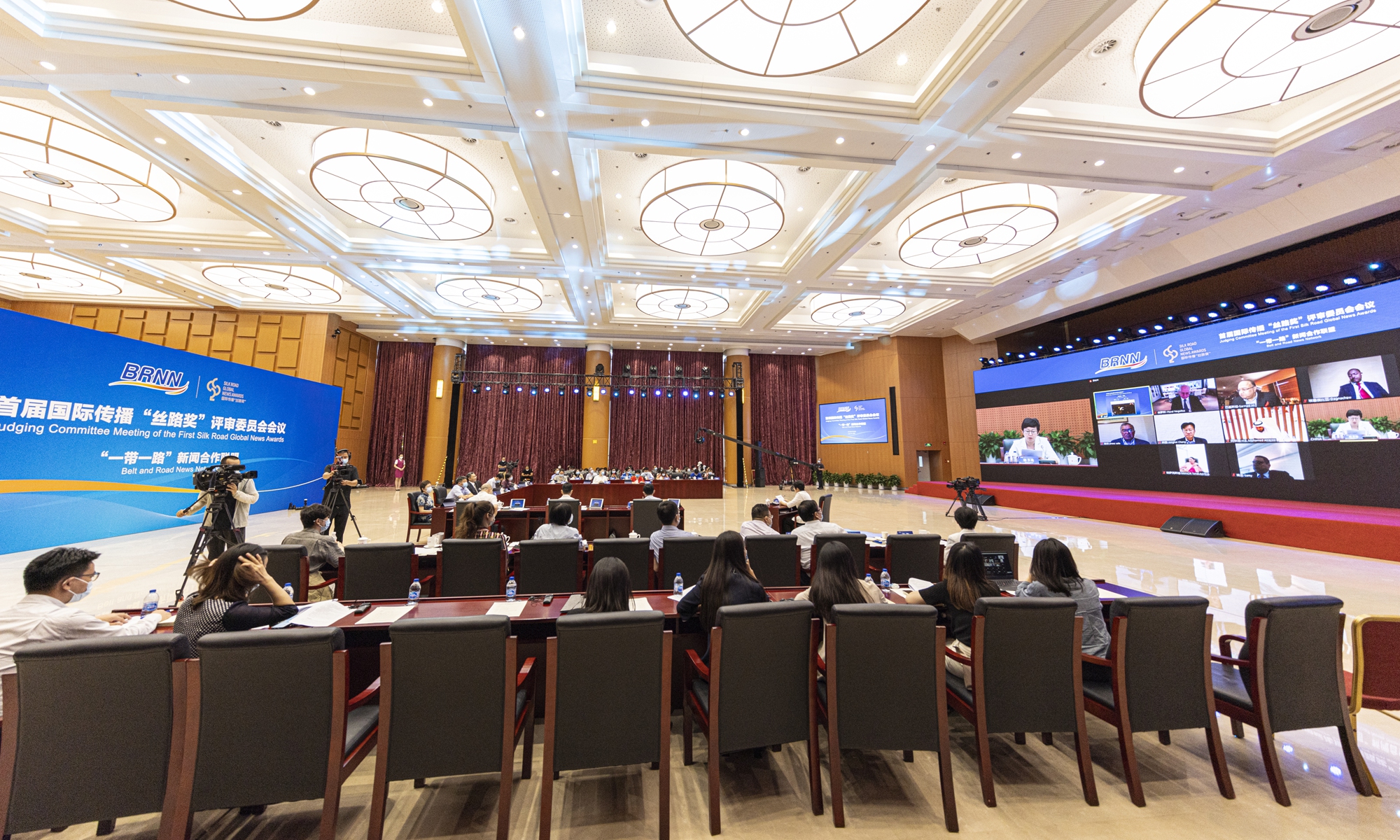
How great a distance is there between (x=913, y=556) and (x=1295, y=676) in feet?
6.35

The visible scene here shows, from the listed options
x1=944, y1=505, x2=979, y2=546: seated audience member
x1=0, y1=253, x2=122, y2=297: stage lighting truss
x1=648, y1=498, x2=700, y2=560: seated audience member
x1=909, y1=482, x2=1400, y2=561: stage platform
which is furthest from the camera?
x1=0, y1=253, x2=122, y2=297: stage lighting truss

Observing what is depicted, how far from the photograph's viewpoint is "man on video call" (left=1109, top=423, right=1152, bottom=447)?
962 cm

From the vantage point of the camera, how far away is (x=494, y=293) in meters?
11.6

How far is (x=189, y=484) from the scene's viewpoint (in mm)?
7793

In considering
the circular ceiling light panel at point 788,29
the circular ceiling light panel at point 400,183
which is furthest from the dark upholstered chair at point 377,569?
the circular ceiling light panel at point 400,183

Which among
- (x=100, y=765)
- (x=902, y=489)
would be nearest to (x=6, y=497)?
(x=100, y=765)

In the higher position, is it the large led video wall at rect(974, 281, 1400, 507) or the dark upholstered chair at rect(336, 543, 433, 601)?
A: the large led video wall at rect(974, 281, 1400, 507)

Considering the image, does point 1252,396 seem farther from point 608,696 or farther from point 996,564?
point 608,696

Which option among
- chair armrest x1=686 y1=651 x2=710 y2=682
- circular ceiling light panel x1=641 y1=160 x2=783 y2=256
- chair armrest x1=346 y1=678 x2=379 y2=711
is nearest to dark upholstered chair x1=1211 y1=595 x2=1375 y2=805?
chair armrest x1=686 y1=651 x2=710 y2=682

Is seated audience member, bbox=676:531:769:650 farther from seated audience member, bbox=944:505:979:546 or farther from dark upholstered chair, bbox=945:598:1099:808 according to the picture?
seated audience member, bbox=944:505:979:546

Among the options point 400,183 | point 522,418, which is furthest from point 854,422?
point 400,183

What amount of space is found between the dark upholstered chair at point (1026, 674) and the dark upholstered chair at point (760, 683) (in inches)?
25.6

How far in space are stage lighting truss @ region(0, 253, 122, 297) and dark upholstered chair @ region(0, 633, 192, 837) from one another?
13.4m

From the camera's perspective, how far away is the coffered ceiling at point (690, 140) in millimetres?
4395
